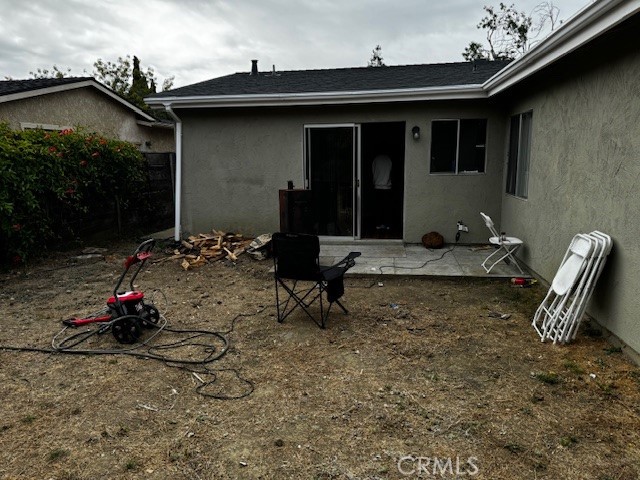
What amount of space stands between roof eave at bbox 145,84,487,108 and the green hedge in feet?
4.98

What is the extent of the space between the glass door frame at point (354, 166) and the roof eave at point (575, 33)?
8.97 ft

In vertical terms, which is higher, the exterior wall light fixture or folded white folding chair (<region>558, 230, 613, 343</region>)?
the exterior wall light fixture

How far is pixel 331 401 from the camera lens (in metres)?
2.98

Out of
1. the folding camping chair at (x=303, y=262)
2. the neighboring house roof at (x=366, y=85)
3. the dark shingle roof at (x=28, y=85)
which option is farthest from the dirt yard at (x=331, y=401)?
the dark shingle roof at (x=28, y=85)

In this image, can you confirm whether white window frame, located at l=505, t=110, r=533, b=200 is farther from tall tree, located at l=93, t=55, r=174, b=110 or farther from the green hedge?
tall tree, located at l=93, t=55, r=174, b=110

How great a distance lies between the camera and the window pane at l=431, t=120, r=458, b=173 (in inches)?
290

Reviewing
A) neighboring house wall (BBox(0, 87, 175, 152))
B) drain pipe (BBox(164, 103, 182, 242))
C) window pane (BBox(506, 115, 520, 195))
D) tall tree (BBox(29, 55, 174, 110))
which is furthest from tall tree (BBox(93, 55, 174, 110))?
window pane (BBox(506, 115, 520, 195))

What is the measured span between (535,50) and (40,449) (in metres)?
5.35

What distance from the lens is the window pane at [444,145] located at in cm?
736

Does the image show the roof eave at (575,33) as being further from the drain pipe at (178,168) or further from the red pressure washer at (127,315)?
the drain pipe at (178,168)

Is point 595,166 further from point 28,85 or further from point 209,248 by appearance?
point 28,85

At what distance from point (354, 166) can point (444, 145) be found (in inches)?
62.5

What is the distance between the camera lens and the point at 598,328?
3945 millimetres

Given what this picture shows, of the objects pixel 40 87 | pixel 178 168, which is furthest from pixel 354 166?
pixel 40 87
